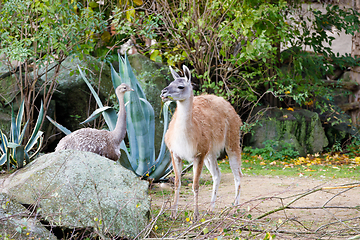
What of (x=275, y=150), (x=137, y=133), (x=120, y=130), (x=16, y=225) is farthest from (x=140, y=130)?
(x=275, y=150)

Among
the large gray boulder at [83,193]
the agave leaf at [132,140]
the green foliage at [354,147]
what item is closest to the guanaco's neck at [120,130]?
the agave leaf at [132,140]

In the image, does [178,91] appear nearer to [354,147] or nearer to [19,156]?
[19,156]

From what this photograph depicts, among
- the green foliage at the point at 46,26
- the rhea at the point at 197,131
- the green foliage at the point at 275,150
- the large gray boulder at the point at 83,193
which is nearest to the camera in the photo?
the large gray boulder at the point at 83,193

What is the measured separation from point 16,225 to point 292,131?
7.68m

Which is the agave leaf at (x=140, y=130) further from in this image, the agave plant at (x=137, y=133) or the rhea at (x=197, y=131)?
the rhea at (x=197, y=131)

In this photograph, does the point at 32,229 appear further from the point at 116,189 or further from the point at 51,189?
the point at 116,189

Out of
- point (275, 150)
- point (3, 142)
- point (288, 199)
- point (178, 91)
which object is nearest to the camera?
point (178, 91)

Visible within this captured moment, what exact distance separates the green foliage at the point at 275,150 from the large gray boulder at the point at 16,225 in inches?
263

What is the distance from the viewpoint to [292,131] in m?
9.23

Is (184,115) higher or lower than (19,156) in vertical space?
higher

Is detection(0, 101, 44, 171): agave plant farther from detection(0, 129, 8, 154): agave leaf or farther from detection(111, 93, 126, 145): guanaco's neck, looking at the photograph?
detection(111, 93, 126, 145): guanaco's neck

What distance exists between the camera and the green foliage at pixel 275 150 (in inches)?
→ 345

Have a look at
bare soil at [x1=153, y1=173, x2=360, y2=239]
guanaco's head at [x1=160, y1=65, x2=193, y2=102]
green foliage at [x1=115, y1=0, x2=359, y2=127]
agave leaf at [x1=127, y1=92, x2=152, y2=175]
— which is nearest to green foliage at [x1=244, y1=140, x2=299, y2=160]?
green foliage at [x1=115, y1=0, x2=359, y2=127]

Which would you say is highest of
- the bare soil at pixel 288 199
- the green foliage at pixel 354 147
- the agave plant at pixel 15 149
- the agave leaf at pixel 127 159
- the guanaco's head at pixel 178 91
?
the guanaco's head at pixel 178 91
